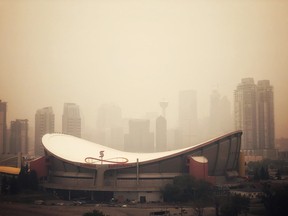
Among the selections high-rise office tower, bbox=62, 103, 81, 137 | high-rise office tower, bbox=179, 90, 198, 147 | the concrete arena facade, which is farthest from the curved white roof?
high-rise office tower, bbox=179, 90, 198, 147

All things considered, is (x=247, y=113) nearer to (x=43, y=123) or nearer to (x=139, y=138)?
(x=139, y=138)

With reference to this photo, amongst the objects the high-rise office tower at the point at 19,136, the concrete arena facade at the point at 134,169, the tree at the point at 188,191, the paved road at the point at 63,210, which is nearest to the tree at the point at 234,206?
the paved road at the point at 63,210

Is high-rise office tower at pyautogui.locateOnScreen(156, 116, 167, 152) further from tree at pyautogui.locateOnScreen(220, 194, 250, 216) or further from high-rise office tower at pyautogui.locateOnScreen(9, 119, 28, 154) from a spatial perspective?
tree at pyautogui.locateOnScreen(220, 194, 250, 216)

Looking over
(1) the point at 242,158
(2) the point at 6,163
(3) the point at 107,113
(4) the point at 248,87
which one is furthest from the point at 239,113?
(3) the point at 107,113

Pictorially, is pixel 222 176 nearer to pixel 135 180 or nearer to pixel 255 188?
pixel 255 188

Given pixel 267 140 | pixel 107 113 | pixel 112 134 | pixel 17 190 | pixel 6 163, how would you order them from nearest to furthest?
pixel 17 190 < pixel 6 163 < pixel 267 140 < pixel 112 134 < pixel 107 113
